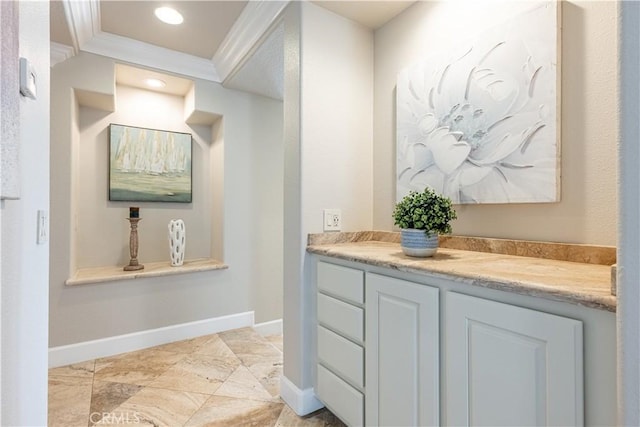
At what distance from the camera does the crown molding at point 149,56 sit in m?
2.32

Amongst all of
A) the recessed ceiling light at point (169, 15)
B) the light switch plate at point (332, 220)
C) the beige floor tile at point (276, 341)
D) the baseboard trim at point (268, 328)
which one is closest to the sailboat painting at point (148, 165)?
the recessed ceiling light at point (169, 15)

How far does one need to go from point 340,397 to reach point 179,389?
1109 millimetres

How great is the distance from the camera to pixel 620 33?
0.61 metres

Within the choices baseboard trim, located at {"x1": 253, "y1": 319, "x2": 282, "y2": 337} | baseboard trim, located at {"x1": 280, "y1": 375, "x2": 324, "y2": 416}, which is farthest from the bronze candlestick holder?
baseboard trim, located at {"x1": 280, "y1": 375, "x2": 324, "y2": 416}

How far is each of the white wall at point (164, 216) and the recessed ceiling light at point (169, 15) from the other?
25.7 inches

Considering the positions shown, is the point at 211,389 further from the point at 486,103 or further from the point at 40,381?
the point at 486,103

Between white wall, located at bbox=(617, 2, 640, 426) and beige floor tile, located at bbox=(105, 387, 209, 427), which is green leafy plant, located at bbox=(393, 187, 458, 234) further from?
beige floor tile, located at bbox=(105, 387, 209, 427)

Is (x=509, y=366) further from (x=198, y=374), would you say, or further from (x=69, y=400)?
(x=69, y=400)

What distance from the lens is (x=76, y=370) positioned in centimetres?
220

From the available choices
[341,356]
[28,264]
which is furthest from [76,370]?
[341,356]

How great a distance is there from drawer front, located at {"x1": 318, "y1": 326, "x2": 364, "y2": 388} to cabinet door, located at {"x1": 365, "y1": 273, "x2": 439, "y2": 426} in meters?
0.05

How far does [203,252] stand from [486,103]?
282cm

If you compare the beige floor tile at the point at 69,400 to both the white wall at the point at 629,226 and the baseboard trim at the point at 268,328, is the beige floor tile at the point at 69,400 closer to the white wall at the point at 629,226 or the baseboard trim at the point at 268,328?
the baseboard trim at the point at 268,328

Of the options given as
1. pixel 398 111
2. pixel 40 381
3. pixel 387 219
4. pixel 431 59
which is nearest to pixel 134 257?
pixel 40 381
